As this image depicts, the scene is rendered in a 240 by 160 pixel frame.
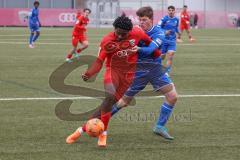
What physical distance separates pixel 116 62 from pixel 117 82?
297 millimetres

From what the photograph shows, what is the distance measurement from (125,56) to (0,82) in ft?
26.1

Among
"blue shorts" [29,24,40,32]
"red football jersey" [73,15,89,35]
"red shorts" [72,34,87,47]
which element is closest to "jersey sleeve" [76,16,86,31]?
"red football jersey" [73,15,89,35]

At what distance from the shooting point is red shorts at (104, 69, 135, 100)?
8878mm

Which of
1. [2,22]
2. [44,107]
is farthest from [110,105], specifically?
[2,22]

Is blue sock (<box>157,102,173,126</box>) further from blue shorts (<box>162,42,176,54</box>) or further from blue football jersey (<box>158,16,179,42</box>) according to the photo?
blue football jersey (<box>158,16,179,42</box>)

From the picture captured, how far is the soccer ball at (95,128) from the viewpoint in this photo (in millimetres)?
8617

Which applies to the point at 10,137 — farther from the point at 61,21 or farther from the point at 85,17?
the point at 61,21

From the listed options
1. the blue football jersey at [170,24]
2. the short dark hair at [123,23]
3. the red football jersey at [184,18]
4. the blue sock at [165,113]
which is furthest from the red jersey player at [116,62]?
the red football jersey at [184,18]

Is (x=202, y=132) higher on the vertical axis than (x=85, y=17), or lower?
lower

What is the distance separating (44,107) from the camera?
39.7ft

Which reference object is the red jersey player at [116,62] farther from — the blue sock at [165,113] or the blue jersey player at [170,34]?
the blue jersey player at [170,34]

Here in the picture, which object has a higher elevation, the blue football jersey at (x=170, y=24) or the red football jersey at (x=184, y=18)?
the blue football jersey at (x=170, y=24)

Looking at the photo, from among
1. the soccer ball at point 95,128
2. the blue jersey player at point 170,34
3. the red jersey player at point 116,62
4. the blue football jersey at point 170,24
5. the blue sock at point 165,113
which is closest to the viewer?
the red jersey player at point 116,62

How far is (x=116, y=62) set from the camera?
8883mm
